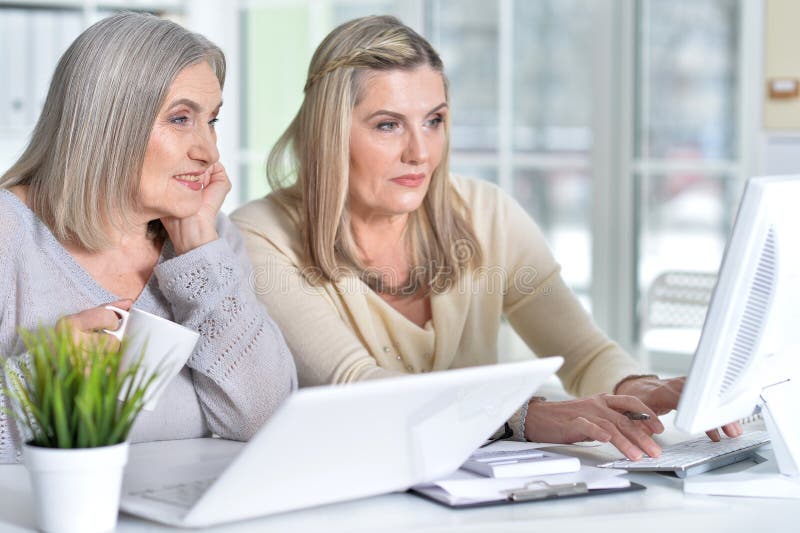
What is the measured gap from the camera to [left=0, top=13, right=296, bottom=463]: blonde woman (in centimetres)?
172

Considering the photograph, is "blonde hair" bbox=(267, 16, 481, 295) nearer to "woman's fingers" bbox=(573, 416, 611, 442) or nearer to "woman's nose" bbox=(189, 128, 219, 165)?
"woman's nose" bbox=(189, 128, 219, 165)

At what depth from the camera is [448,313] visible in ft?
7.16

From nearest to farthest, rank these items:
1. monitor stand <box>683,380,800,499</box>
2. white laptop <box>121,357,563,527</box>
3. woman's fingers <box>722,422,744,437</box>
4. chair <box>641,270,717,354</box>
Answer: white laptop <box>121,357,563,527</box> → monitor stand <box>683,380,800,499</box> → woman's fingers <box>722,422,744,437</box> → chair <box>641,270,717,354</box>

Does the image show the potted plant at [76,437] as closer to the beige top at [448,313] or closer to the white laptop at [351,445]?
the white laptop at [351,445]

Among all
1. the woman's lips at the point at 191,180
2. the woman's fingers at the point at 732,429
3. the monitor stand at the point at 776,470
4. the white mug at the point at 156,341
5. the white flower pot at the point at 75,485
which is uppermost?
the woman's lips at the point at 191,180

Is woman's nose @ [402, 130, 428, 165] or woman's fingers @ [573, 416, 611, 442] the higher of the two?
woman's nose @ [402, 130, 428, 165]

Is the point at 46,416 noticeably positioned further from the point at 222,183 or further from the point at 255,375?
the point at 222,183

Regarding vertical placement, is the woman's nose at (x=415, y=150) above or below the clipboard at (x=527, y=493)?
above

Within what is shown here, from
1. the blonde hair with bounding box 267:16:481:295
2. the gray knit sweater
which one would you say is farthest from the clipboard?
the blonde hair with bounding box 267:16:481:295

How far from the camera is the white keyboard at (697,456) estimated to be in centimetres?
142

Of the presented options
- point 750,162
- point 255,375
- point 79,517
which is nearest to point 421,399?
point 79,517

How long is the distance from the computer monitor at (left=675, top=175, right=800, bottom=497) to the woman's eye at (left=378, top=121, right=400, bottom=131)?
0.93 m

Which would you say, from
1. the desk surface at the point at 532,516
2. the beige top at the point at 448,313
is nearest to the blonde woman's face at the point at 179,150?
the beige top at the point at 448,313

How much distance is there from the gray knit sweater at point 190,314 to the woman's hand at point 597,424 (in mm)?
464
